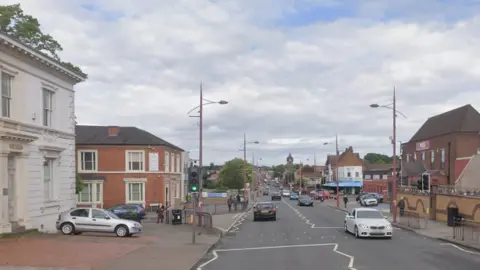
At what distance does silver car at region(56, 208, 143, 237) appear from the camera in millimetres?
26922

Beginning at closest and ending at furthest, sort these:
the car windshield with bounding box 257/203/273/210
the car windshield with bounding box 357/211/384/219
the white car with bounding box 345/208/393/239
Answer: the white car with bounding box 345/208/393/239
the car windshield with bounding box 357/211/384/219
the car windshield with bounding box 257/203/273/210

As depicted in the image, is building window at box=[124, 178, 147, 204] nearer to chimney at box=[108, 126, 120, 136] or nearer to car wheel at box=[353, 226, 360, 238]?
chimney at box=[108, 126, 120, 136]

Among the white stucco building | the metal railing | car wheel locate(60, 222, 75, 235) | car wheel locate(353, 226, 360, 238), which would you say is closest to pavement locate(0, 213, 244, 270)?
car wheel locate(60, 222, 75, 235)

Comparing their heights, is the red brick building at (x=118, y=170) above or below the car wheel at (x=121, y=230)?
above

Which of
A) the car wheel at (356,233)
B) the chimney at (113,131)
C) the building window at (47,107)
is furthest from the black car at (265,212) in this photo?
the building window at (47,107)

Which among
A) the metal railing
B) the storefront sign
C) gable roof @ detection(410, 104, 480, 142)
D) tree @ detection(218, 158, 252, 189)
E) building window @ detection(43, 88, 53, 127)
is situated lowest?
tree @ detection(218, 158, 252, 189)

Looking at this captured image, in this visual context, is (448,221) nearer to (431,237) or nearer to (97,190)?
(431,237)

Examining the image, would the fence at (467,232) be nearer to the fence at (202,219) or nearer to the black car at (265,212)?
the fence at (202,219)

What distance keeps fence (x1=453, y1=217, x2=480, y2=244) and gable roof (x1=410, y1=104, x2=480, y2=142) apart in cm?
3421

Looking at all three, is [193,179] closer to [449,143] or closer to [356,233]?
[356,233]

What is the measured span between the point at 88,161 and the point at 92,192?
3.15 m

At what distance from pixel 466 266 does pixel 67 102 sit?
73.1 feet

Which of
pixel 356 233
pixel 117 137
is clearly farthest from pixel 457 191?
pixel 117 137

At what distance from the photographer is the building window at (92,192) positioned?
2202 inches
